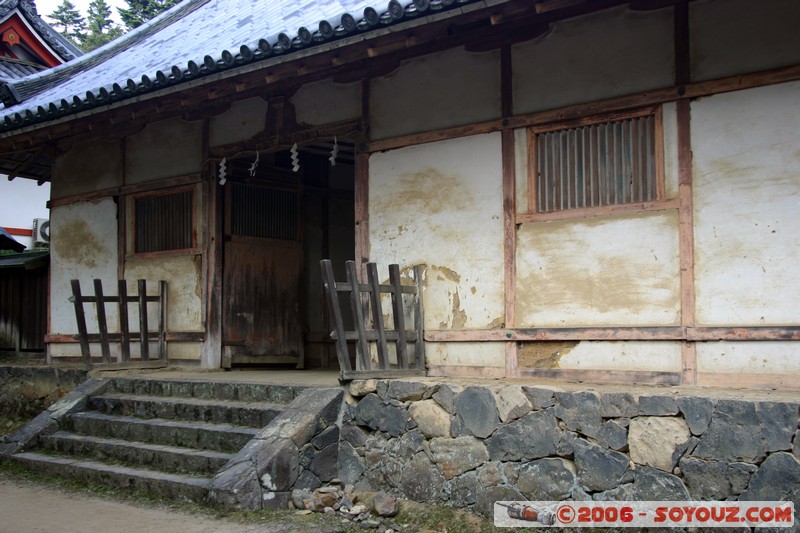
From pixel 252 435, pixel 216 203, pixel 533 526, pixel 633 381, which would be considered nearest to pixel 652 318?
pixel 633 381

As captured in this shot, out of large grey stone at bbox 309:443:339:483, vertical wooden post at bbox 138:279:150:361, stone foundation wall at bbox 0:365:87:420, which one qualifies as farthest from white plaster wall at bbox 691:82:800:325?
stone foundation wall at bbox 0:365:87:420

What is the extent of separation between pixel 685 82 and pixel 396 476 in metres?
4.02

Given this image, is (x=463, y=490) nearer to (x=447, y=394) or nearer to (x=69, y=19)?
(x=447, y=394)

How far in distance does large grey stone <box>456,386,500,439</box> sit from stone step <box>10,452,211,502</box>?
2186 mm

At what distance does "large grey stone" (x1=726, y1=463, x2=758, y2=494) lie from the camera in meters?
5.12

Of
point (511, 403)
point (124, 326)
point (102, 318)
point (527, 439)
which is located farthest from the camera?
point (124, 326)

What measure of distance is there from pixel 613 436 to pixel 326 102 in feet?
15.5

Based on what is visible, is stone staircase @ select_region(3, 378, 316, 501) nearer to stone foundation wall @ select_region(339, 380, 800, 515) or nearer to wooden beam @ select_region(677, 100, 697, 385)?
stone foundation wall @ select_region(339, 380, 800, 515)

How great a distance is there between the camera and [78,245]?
1094 cm

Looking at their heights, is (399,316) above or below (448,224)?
below

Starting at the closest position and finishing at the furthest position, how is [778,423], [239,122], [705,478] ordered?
[778,423]
[705,478]
[239,122]

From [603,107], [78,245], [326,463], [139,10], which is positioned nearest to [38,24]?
[139,10]

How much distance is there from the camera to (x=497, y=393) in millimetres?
6262

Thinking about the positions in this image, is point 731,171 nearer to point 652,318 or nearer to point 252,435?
point 652,318
